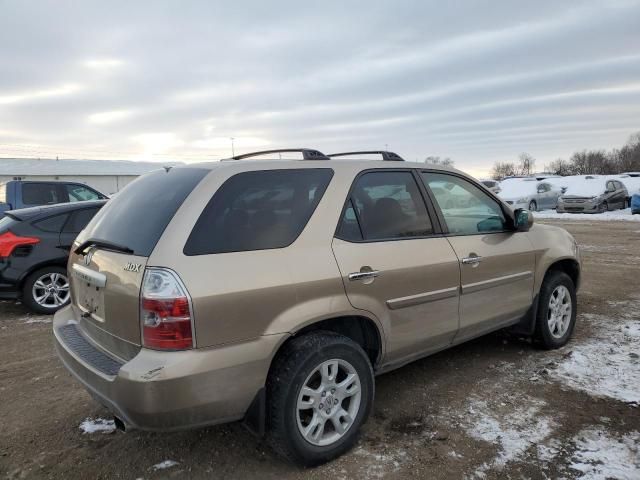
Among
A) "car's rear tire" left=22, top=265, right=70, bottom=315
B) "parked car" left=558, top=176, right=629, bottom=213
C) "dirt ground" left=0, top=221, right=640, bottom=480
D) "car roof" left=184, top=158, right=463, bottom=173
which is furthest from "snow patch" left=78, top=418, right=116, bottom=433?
"parked car" left=558, top=176, right=629, bottom=213

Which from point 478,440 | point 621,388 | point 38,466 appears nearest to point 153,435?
point 38,466

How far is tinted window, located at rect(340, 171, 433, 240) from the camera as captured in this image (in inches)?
128

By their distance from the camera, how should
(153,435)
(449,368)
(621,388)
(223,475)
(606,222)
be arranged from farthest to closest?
(606,222)
(449,368)
(621,388)
(153,435)
(223,475)

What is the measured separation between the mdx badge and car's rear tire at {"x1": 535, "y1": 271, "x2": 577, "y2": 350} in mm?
3538

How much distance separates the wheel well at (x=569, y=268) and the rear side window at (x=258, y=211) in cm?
278

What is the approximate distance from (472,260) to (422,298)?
624 mm

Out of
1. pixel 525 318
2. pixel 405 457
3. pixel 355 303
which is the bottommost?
pixel 405 457

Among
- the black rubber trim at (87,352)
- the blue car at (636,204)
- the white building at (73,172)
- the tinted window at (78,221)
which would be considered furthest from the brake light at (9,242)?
the white building at (73,172)

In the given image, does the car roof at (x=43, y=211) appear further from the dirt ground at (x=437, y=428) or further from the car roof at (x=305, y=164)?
the car roof at (x=305, y=164)

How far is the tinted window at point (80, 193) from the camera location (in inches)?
420

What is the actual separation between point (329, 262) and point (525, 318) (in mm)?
→ 2426

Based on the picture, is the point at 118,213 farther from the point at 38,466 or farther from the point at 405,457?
the point at 405,457

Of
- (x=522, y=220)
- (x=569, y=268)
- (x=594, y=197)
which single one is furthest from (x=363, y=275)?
(x=594, y=197)

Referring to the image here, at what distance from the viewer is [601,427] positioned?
3.28 m
